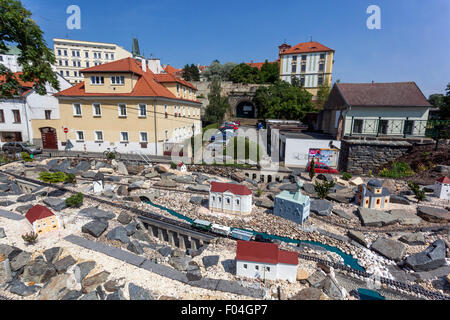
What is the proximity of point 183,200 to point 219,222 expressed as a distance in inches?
167

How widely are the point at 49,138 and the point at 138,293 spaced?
29226 mm

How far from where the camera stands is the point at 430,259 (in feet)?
35.6

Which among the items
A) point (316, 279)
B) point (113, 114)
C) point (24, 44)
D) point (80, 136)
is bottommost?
point (316, 279)

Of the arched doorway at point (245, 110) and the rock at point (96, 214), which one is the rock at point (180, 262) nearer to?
the rock at point (96, 214)

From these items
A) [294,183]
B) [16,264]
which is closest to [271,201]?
[294,183]

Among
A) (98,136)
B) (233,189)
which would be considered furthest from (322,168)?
(98,136)

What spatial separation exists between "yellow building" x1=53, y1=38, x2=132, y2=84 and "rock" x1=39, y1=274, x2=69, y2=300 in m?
69.2

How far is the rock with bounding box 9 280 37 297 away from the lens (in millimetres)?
8258

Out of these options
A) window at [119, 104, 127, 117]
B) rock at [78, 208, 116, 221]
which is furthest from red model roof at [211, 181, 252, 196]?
window at [119, 104, 127, 117]

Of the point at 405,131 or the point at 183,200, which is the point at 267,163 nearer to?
the point at 183,200

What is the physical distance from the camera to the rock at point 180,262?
34.1 ft

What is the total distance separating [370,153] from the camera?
23172 mm

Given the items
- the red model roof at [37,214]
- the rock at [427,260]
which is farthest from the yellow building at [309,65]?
the red model roof at [37,214]

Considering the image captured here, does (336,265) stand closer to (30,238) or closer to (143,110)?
(30,238)
